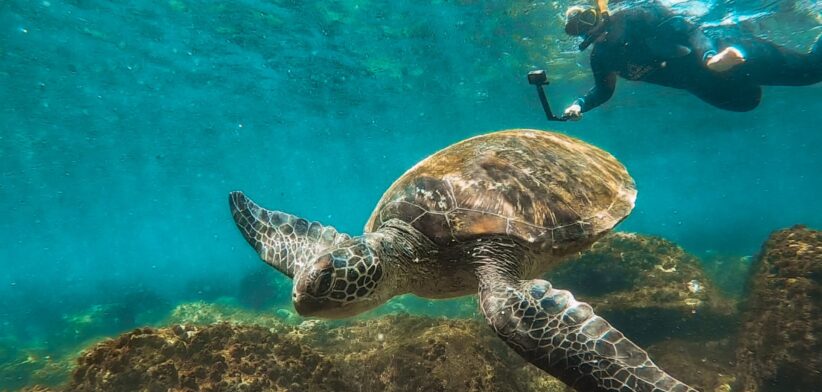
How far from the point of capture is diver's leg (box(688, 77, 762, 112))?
7891 millimetres

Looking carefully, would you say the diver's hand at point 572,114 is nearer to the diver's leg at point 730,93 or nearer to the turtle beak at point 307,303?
the diver's leg at point 730,93

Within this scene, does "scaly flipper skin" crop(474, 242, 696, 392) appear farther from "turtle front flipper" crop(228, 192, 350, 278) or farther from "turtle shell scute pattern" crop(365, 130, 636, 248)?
"turtle front flipper" crop(228, 192, 350, 278)

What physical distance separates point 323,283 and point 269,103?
23160 mm

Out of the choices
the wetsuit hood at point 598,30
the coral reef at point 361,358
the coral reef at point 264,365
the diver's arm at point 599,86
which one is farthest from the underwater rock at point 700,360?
the wetsuit hood at point 598,30

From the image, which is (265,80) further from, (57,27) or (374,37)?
(57,27)

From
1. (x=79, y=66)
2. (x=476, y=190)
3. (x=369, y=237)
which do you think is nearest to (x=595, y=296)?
(x=476, y=190)

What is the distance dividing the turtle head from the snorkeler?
17.8 feet

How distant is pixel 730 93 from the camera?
8086 millimetres

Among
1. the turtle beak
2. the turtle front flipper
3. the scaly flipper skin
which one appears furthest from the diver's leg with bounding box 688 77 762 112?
the turtle beak

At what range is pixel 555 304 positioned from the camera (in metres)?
2.89

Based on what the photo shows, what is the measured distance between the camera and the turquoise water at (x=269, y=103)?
50.6 feet

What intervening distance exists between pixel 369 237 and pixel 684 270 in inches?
312

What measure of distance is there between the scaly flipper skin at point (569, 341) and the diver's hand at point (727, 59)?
21.9 feet

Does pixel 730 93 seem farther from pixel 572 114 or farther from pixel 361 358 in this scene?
pixel 361 358
